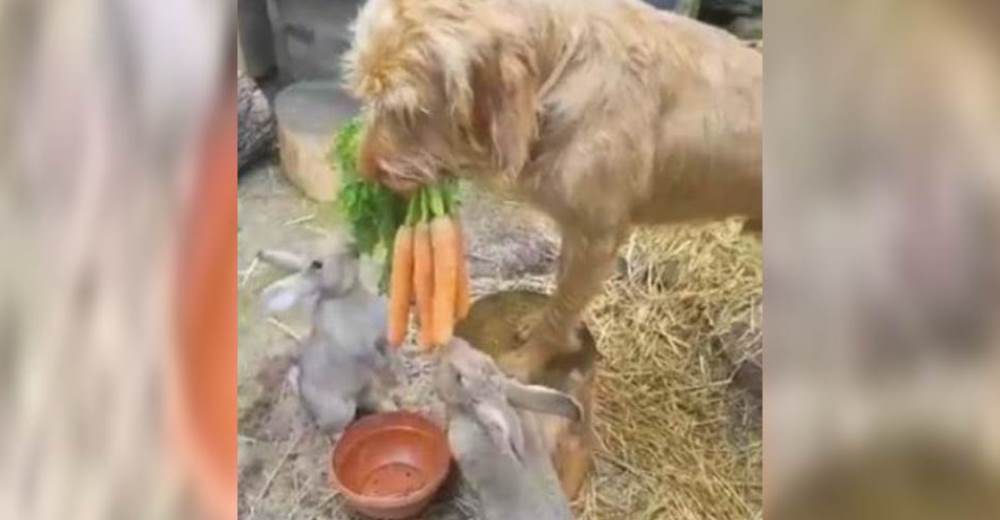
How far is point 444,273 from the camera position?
1149 mm

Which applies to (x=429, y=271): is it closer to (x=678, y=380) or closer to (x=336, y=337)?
(x=336, y=337)

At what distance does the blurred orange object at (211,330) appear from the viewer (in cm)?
116

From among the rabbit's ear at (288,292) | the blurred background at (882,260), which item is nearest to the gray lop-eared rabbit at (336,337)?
the rabbit's ear at (288,292)

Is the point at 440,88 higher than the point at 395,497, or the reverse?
the point at 440,88

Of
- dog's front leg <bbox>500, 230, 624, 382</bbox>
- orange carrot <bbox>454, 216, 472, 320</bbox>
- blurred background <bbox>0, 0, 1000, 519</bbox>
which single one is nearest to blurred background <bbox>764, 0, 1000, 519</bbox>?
blurred background <bbox>0, 0, 1000, 519</bbox>

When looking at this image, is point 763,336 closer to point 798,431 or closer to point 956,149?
point 798,431

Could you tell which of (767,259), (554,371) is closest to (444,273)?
(554,371)

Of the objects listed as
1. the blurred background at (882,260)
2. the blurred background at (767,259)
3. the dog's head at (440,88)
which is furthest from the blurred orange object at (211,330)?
the blurred background at (882,260)

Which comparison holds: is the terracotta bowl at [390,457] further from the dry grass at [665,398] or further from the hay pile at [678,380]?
the hay pile at [678,380]

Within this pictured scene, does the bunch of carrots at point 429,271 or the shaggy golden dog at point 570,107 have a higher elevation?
the shaggy golden dog at point 570,107

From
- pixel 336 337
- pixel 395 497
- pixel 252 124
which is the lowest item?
pixel 395 497

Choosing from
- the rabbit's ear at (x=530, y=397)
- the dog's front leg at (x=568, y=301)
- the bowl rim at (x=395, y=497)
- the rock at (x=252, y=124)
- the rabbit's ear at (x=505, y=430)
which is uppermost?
the rock at (x=252, y=124)

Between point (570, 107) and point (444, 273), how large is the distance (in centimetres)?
16

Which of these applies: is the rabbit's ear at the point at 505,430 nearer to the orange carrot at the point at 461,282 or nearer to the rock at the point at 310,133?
the orange carrot at the point at 461,282
